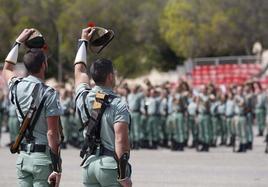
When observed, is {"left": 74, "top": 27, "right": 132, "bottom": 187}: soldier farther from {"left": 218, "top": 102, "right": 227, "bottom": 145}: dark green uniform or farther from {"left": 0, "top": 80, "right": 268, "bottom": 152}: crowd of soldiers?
{"left": 218, "top": 102, "right": 227, "bottom": 145}: dark green uniform

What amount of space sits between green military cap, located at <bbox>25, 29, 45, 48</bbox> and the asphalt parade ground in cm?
589

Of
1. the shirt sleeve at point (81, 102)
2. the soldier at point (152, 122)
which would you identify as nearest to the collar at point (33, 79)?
the shirt sleeve at point (81, 102)

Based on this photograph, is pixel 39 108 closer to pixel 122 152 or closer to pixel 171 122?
pixel 122 152

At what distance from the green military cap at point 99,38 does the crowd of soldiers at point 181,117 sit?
15.1 meters

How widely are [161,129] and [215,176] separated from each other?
10.0 m

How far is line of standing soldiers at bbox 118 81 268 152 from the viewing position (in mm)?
23953

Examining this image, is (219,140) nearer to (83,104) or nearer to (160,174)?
(160,174)

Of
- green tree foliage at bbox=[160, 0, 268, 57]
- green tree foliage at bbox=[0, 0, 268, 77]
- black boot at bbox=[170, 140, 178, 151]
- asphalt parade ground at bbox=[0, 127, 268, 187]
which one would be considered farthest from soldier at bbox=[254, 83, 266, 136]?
green tree foliage at bbox=[160, 0, 268, 57]

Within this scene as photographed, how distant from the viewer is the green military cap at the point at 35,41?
881cm

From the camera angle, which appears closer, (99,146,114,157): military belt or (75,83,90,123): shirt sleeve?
(99,146,114,157): military belt

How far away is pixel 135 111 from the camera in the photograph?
25.5m

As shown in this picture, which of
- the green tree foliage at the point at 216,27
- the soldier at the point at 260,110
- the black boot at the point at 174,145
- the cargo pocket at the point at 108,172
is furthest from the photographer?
the green tree foliage at the point at 216,27

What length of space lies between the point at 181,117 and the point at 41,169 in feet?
53.5

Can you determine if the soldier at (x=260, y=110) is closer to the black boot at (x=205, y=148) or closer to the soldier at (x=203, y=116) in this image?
the soldier at (x=203, y=116)
